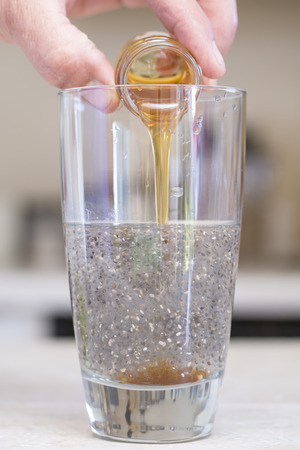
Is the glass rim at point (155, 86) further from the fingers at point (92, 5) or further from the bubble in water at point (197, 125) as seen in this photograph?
the fingers at point (92, 5)

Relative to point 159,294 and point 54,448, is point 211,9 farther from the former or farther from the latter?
point 54,448

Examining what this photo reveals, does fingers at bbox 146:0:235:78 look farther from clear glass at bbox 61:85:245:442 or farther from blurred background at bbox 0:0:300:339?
blurred background at bbox 0:0:300:339

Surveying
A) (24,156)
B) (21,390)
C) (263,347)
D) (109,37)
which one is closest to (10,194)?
(24,156)

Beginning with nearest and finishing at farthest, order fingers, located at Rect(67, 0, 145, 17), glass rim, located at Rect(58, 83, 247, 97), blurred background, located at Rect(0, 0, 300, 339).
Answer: glass rim, located at Rect(58, 83, 247, 97) < fingers, located at Rect(67, 0, 145, 17) < blurred background, located at Rect(0, 0, 300, 339)

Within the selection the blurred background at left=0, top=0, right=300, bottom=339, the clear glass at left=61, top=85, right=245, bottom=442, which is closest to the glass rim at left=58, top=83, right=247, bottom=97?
the clear glass at left=61, top=85, right=245, bottom=442

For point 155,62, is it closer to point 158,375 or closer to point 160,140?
point 160,140

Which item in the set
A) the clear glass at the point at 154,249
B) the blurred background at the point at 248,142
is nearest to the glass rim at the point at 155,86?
the clear glass at the point at 154,249
